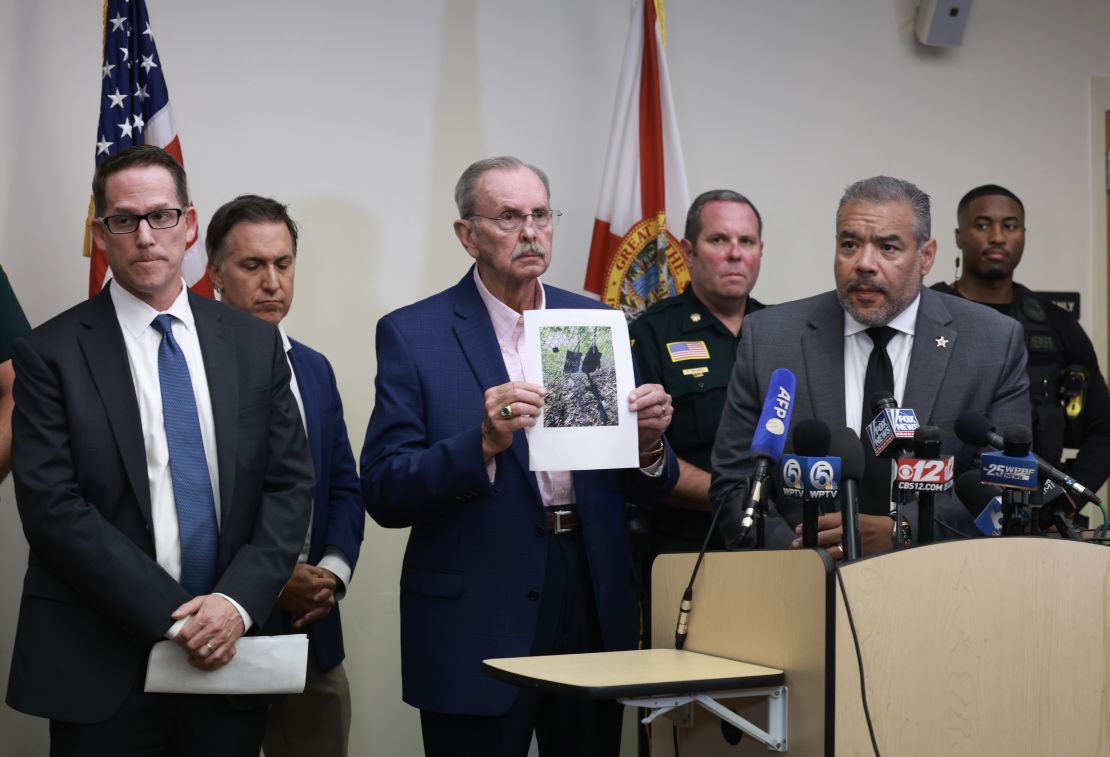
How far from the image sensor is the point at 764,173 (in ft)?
17.4

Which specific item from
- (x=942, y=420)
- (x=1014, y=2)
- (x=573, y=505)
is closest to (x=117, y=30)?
(x=573, y=505)

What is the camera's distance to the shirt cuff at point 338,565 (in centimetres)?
325

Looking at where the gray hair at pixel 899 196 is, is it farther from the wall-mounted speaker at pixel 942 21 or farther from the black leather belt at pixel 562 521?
the wall-mounted speaker at pixel 942 21

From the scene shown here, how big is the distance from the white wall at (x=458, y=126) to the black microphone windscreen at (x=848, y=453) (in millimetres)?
2791

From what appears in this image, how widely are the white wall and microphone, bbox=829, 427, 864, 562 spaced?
2813 mm

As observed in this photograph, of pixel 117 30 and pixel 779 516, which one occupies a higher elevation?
pixel 117 30

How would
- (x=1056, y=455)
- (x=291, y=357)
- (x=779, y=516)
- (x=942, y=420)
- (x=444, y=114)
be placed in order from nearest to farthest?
(x=779, y=516)
(x=942, y=420)
(x=291, y=357)
(x=1056, y=455)
(x=444, y=114)

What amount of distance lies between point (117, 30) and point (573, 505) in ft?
7.76

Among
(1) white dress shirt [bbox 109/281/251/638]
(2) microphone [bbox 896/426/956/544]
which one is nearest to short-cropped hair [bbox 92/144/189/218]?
(1) white dress shirt [bbox 109/281/251/638]

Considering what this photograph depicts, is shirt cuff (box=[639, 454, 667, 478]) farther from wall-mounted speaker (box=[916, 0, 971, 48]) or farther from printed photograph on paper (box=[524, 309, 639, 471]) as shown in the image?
wall-mounted speaker (box=[916, 0, 971, 48])

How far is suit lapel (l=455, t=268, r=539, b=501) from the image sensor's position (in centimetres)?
296

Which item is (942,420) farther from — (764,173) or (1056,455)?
(764,173)

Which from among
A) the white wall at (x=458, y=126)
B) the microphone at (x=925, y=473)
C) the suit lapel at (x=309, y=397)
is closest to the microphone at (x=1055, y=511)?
the microphone at (x=925, y=473)

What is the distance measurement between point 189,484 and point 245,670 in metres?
0.42
